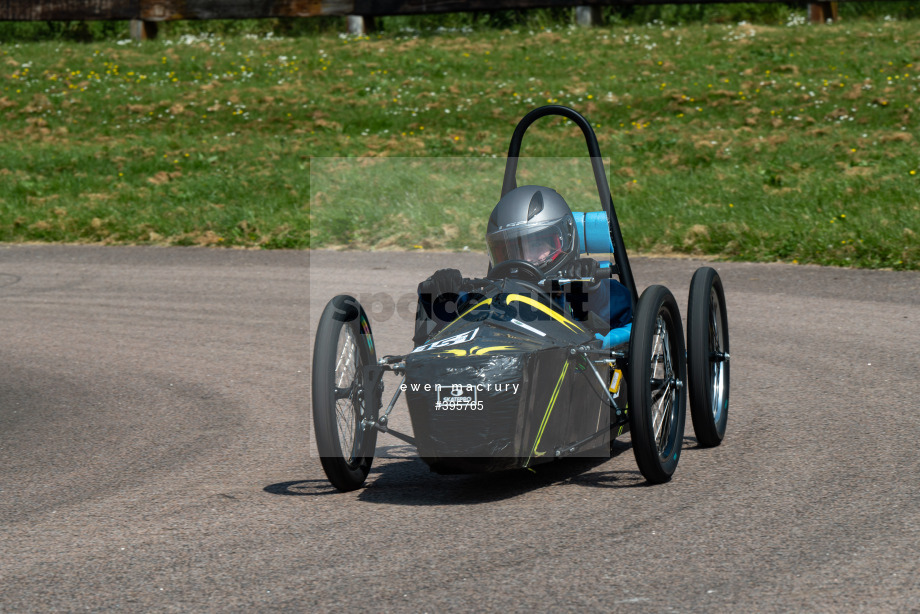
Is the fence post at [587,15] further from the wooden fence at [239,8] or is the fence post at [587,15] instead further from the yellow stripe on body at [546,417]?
the yellow stripe on body at [546,417]

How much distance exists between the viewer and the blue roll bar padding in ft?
20.3

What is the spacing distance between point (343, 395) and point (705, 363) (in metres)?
1.66

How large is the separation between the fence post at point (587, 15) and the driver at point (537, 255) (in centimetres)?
1735

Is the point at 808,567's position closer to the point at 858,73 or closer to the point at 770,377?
the point at 770,377

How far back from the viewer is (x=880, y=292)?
9.88 meters

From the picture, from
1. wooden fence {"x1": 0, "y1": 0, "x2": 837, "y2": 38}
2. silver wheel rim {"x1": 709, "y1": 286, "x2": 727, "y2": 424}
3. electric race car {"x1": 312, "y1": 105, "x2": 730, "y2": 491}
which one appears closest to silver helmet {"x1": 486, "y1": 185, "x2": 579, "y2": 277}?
electric race car {"x1": 312, "y1": 105, "x2": 730, "y2": 491}

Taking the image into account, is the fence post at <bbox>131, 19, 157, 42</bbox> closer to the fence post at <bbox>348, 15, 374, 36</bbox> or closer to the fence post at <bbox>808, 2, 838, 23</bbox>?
the fence post at <bbox>348, 15, 374, 36</bbox>

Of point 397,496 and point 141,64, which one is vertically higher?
point 141,64

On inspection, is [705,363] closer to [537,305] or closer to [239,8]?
[537,305]

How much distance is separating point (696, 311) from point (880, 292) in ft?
15.9

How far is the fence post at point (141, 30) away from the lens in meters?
23.5

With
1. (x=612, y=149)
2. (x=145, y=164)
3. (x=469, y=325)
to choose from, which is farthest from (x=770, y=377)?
(x=145, y=164)

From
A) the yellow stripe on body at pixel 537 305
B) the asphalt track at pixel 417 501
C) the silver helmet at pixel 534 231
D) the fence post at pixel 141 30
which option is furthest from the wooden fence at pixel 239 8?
the yellow stripe on body at pixel 537 305

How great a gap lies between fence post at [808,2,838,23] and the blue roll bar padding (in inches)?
655
